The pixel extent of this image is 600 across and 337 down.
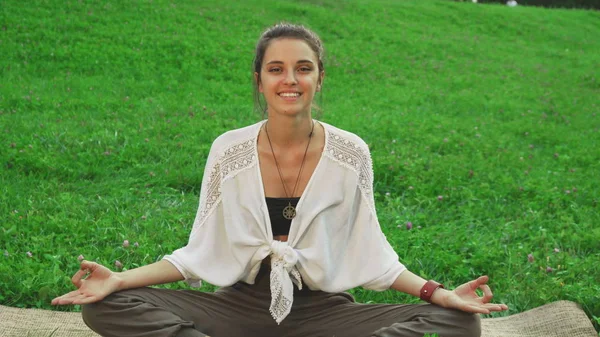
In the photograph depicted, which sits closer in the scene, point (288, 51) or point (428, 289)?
point (428, 289)

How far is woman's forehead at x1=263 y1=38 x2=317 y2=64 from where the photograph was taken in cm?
336

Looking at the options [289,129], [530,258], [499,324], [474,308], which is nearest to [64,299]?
[289,129]

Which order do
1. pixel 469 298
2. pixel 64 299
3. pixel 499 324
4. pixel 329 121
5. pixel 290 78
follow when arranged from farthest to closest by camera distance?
pixel 329 121 < pixel 499 324 < pixel 290 78 < pixel 469 298 < pixel 64 299

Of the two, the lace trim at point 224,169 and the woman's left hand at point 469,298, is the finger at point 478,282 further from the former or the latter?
the lace trim at point 224,169

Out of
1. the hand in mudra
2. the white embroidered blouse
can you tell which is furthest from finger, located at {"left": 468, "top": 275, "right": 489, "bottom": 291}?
the hand in mudra

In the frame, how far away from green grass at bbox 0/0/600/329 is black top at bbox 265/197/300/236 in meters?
1.31

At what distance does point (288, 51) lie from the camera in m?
3.37

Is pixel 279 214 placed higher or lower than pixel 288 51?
lower

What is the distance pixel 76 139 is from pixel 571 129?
652 centimetres

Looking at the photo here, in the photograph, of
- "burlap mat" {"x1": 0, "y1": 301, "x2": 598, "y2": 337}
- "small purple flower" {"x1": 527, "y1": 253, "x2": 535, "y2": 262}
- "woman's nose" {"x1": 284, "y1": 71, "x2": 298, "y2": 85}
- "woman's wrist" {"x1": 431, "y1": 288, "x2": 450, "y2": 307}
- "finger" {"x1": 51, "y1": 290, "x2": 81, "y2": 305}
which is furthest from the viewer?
"small purple flower" {"x1": 527, "y1": 253, "x2": 535, "y2": 262}

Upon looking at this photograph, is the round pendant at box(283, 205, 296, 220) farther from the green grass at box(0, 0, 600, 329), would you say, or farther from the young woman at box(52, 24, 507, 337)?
the green grass at box(0, 0, 600, 329)

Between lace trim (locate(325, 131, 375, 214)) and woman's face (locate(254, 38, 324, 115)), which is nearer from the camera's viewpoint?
woman's face (locate(254, 38, 324, 115))

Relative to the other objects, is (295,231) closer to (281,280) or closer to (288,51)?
(281,280)

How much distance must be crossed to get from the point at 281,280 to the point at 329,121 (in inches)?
230
